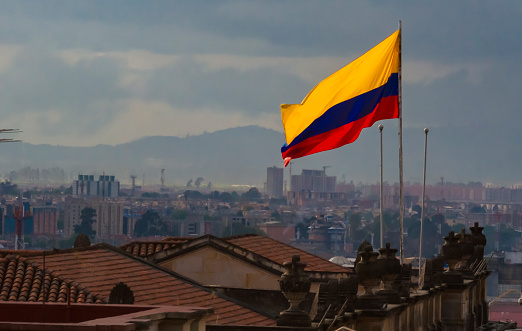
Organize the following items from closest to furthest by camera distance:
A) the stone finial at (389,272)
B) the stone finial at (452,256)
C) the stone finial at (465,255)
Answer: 1. the stone finial at (389,272)
2. the stone finial at (452,256)
3. the stone finial at (465,255)

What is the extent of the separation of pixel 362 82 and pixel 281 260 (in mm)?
14034

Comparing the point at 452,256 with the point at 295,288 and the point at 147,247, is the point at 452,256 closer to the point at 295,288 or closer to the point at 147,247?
the point at 147,247

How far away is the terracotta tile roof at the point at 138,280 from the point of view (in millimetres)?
36134

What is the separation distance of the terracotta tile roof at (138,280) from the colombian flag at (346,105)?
4.28 metres

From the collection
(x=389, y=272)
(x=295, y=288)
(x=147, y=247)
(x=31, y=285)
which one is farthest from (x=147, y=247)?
(x=295, y=288)

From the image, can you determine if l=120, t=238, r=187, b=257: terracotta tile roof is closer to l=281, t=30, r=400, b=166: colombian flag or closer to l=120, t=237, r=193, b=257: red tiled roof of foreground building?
l=120, t=237, r=193, b=257: red tiled roof of foreground building

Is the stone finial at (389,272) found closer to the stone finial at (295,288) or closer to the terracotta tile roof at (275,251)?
the stone finial at (295,288)

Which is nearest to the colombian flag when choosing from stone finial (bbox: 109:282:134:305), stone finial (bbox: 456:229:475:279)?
stone finial (bbox: 109:282:134:305)

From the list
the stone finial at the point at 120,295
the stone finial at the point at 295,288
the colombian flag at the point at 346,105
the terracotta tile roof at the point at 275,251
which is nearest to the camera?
the stone finial at the point at 295,288

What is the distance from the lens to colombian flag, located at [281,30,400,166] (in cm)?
3772

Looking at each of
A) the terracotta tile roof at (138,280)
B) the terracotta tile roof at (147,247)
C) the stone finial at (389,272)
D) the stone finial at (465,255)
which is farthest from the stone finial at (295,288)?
the terracotta tile roof at (147,247)

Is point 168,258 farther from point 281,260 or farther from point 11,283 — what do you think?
point 11,283

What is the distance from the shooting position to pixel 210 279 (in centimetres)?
4731

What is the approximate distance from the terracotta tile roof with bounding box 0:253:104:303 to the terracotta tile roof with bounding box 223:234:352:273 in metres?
16.7
